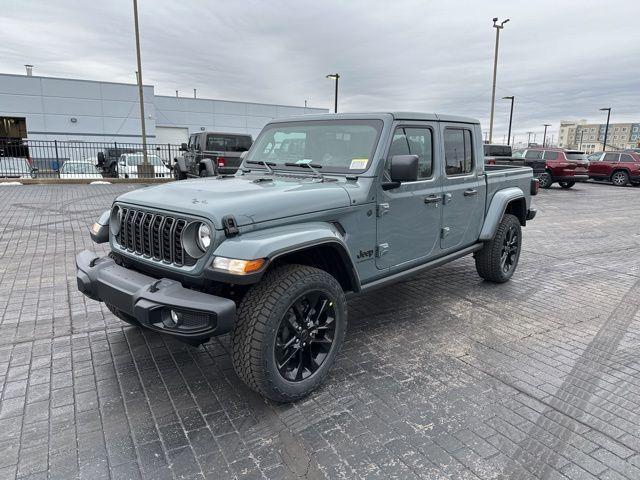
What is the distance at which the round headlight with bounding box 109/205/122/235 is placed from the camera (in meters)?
3.44

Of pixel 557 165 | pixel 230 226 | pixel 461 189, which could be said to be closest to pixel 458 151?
pixel 461 189

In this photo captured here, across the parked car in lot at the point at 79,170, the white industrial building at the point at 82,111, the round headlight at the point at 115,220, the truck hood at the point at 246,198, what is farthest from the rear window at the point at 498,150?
the white industrial building at the point at 82,111

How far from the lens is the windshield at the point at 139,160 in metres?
19.8

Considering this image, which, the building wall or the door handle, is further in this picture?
the building wall

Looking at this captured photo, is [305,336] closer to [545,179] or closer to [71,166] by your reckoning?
[71,166]

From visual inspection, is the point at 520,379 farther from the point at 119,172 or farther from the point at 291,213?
the point at 119,172

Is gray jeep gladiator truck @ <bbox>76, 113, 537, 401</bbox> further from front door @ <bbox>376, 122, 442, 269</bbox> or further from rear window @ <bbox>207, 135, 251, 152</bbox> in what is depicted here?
rear window @ <bbox>207, 135, 251, 152</bbox>

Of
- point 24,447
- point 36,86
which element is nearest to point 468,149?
point 24,447

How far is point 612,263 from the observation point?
6977 mm

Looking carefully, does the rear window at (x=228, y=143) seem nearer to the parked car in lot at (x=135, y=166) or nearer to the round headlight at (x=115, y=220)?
the parked car in lot at (x=135, y=166)

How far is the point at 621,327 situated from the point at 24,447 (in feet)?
16.5

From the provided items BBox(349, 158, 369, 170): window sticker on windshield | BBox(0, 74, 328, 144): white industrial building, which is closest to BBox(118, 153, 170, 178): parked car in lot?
BBox(0, 74, 328, 144): white industrial building

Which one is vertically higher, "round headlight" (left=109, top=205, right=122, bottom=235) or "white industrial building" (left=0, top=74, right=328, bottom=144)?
"white industrial building" (left=0, top=74, right=328, bottom=144)

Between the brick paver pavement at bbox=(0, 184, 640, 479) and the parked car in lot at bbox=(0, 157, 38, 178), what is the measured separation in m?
14.9
